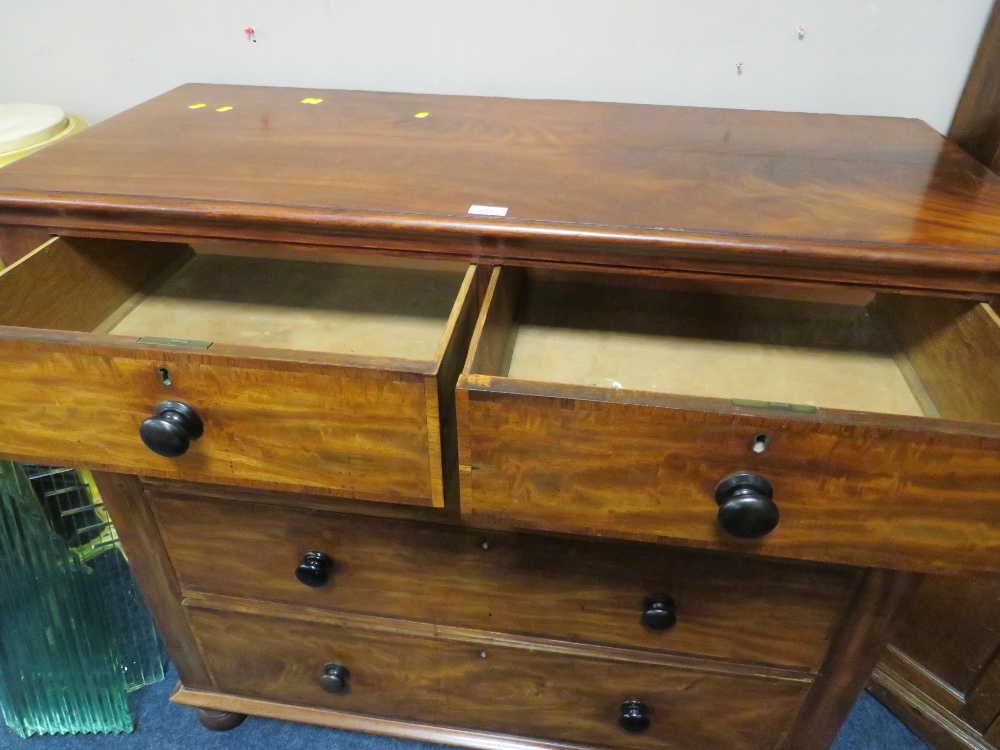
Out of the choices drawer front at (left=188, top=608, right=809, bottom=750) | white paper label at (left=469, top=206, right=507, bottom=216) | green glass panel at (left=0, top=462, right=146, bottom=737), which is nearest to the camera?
white paper label at (left=469, top=206, right=507, bottom=216)

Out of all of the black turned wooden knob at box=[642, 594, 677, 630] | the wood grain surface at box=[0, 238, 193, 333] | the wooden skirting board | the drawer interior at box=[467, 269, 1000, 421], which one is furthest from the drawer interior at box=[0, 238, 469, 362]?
the wooden skirting board

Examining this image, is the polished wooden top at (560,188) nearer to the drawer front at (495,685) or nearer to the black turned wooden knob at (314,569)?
the black turned wooden knob at (314,569)

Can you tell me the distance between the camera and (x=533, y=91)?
999 millimetres

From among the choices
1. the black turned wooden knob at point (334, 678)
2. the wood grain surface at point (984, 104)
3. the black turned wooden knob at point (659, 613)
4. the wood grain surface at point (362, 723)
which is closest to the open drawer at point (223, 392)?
the black turned wooden knob at point (659, 613)

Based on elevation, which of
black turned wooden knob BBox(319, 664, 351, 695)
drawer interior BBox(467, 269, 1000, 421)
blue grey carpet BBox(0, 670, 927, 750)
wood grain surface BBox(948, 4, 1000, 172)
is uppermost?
wood grain surface BBox(948, 4, 1000, 172)

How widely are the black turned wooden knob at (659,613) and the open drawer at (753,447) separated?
0.64 feet

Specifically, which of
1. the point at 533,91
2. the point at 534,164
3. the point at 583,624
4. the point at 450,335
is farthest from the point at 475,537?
the point at 533,91

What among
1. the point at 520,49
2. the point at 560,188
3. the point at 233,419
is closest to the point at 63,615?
the point at 233,419

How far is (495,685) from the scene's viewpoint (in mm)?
913

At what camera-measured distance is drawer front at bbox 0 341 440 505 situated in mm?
554

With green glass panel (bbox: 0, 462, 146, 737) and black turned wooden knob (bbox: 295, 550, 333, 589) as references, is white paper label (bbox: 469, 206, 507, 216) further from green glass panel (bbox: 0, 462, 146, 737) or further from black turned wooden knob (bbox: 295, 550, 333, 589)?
green glass panel (bbox: 0, 462, 146, 737)

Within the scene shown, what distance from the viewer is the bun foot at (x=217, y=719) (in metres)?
1.06

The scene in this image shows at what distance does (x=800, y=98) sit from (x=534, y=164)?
0.45 metres

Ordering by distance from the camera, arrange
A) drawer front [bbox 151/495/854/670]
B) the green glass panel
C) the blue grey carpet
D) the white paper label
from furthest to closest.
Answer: the blue grey carpet, the green glass panel, drawer front [bbox 151/495/854/670], the white paper label
